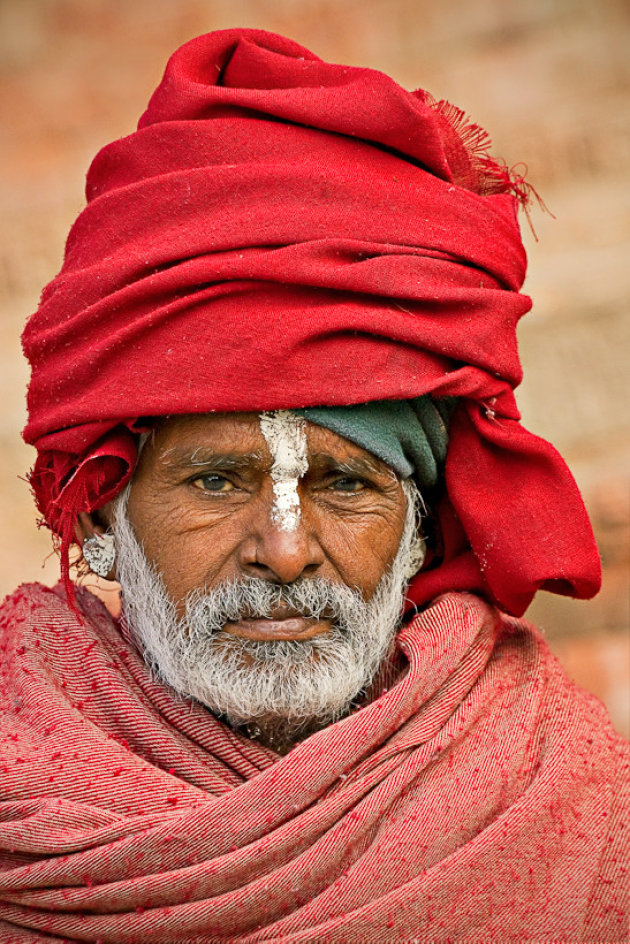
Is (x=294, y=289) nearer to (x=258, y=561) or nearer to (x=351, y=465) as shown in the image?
(x=351, y=465)

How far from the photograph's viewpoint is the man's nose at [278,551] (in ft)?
7.35

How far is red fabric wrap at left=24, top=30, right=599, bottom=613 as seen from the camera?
223 cm

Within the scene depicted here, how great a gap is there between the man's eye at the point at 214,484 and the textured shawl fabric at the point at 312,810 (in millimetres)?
422

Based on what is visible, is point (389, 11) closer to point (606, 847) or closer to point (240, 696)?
point (240, 696)

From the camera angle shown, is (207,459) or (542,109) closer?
(207,459)

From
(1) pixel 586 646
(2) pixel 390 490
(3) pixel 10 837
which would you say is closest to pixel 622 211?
(1) pixel 586 646

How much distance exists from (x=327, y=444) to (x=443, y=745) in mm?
671

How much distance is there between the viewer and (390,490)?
2.49 metres

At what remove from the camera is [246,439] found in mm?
2305

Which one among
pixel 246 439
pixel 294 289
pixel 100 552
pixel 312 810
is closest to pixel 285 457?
pixel 246 439

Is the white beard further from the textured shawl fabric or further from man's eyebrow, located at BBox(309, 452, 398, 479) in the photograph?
man's eyebrow, located at BBox(309, 452, 398, 479)

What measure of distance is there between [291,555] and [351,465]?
263 millimetres

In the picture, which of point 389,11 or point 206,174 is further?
point 389,11

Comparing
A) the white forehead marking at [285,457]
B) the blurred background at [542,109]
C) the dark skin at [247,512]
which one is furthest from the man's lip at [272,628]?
the blurred background at [542,109]
